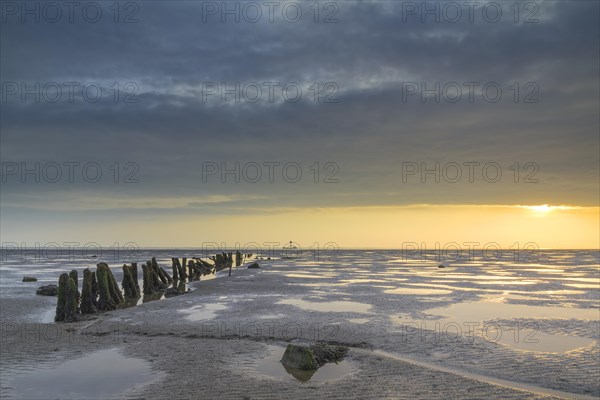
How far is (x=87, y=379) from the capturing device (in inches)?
456

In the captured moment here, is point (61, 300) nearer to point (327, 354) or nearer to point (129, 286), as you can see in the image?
point (129, 286)

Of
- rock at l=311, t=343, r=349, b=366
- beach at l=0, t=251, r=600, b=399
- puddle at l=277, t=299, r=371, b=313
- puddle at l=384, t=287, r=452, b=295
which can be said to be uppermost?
rock at l=311, t=343, r=349, b=366

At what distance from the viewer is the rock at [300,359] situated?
12.5 meters

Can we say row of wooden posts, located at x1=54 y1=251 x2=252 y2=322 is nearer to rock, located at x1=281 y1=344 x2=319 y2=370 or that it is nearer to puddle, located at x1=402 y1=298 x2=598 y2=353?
rock, located at x1=281 y1=344 x2=319 y2=370

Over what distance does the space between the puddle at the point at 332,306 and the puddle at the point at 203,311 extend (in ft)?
12.3

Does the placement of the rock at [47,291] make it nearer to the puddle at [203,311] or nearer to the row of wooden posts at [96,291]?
the row of wooden posts at [96,291]

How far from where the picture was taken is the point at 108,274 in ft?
84.7

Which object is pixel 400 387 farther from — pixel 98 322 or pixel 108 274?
pixel 108 274

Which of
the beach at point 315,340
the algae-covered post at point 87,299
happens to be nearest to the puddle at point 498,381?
the beach at point 315,340

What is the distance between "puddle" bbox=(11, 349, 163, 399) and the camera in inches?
412

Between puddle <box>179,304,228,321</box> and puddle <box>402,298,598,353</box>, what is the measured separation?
337 inches

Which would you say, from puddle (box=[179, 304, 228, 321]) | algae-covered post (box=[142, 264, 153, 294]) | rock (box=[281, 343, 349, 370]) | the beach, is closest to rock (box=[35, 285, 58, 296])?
the beach

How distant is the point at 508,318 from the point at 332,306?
27.5 feet


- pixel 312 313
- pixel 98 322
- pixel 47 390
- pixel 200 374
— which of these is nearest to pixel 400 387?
pixel 200 374
